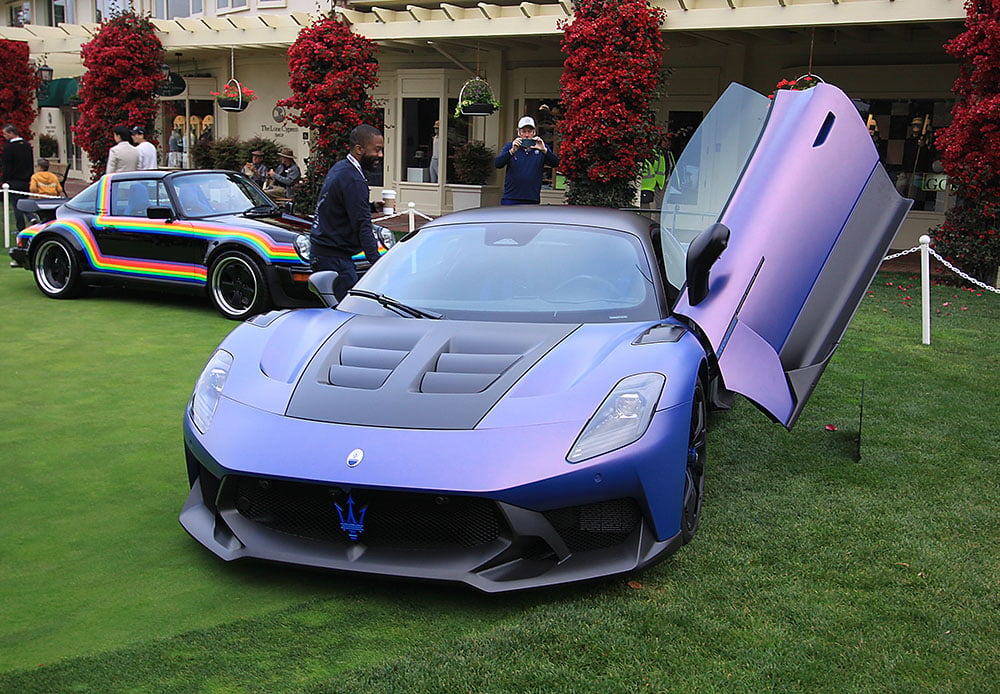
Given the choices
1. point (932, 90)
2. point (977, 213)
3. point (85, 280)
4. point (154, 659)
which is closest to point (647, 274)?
point (154, 659)

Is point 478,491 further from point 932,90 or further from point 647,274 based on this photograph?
point 932,90

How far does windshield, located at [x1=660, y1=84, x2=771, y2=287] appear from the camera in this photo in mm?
4875

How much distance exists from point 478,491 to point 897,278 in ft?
35.4

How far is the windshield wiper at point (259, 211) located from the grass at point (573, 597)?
421 centimetres

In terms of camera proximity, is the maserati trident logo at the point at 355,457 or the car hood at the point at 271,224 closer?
the maserati trident logo at the point at 355,457

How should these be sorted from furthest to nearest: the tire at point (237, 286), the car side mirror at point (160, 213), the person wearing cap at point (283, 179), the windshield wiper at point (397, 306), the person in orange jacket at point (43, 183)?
the person wearing cap at point (283, 179), the person in orange jacket at point (43, 183), the car side mirror at point (160, 213), the tire at point (237, 286), the windshield wiper at point (397, 306)

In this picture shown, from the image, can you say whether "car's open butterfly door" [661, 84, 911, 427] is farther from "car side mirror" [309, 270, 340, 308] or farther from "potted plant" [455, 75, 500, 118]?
"potted plant" [455, 75, 500, 118]

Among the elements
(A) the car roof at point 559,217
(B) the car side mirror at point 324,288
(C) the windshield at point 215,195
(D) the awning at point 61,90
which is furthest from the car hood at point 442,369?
(D) the awning at point 61,90

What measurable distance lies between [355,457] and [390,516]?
24 centimetres

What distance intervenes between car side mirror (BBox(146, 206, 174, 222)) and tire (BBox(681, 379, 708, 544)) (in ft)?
21.8

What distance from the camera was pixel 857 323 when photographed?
9.07 m

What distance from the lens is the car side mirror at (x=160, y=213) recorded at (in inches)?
356

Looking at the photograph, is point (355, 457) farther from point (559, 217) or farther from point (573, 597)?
point (559, 217)

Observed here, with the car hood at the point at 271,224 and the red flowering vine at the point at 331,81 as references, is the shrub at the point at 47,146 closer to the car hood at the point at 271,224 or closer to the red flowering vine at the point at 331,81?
the red flowering vine at the point at 331,81
